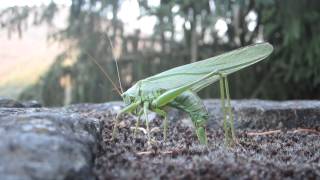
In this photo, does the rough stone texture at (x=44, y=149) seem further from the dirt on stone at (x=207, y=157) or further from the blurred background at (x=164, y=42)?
the blurred background at (x=164, y=42)

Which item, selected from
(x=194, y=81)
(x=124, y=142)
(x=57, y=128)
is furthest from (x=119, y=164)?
(x=194, y=81)

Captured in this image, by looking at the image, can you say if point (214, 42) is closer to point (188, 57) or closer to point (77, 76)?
point (188, 57)

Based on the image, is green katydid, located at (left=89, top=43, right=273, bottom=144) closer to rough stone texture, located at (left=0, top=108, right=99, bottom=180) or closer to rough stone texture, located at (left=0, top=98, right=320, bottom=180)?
rough stone texture, located at (left=0, top=98, right=320, bottom=180)

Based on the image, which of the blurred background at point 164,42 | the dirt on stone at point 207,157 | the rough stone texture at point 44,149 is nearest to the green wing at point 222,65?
the dirt on stone at point 207,157

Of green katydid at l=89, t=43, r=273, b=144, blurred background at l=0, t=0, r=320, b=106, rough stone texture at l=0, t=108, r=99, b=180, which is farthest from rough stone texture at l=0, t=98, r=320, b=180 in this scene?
blurred background at l=0, t=0, r=320, b=106

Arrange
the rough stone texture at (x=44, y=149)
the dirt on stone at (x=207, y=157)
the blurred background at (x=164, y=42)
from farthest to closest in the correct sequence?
the blurred background at (x=164, y=42)
the dirt on stone at (x=207, y=157)
the rough stone texture at (x=44, y=149)
